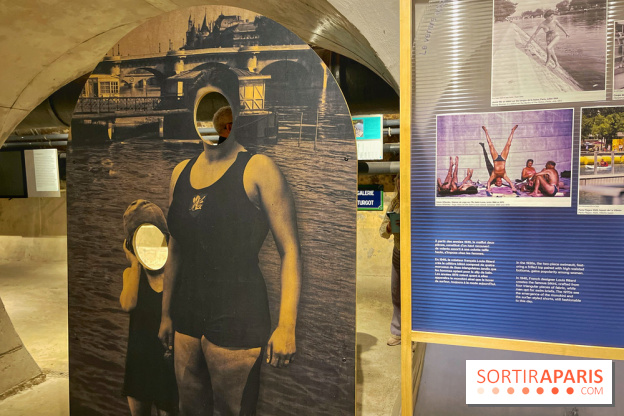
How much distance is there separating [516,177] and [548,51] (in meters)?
0.33

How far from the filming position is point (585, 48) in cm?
102

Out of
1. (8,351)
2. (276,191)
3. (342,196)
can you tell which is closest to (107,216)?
(276,191)

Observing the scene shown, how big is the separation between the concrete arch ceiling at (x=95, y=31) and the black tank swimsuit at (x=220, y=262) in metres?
0.73

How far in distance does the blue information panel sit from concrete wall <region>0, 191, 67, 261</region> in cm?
869

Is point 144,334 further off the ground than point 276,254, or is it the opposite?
point 276,254

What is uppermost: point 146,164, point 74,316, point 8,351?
point 146,164

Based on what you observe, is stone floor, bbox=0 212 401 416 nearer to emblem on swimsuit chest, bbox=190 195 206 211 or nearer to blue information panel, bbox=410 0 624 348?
blue information panel, bbox=410 0 624 348

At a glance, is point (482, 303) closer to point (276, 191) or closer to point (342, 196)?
point (342, 196)

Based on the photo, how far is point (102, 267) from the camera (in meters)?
1.55

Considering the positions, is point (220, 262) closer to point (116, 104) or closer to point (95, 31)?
point (116, 104)

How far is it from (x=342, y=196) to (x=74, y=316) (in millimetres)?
1153

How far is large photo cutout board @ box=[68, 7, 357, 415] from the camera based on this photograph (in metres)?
1.29

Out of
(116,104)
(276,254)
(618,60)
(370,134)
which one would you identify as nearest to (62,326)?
(116,104)

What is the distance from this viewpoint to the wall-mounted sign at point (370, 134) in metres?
5.46
